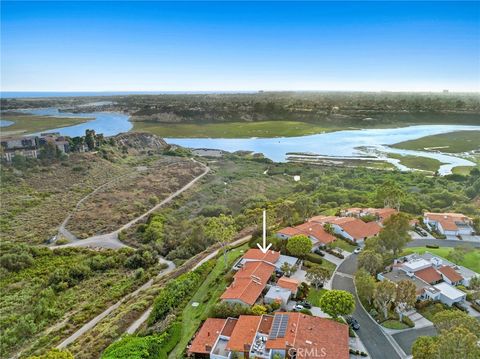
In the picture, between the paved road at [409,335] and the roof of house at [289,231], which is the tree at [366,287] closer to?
the paved road at [409,335]

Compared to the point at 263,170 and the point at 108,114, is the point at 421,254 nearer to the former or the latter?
the point at 263,170

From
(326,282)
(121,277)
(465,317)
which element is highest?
(465,317)

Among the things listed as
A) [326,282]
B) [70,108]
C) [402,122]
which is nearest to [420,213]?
[326,282]

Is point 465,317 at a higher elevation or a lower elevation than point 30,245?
higher

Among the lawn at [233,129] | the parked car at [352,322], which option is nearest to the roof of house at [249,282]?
the parked car at [352,322]

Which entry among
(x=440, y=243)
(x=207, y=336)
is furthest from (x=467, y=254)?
(x=207, y=336)

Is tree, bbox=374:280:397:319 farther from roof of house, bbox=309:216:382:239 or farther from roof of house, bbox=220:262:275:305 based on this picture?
roof of house, bbox=309:216:382:239

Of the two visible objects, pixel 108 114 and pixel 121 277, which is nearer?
pixel 121 277

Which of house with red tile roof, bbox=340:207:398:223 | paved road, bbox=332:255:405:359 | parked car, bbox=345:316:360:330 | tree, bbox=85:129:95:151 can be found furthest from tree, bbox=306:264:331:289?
tree, bbox=85:129:95:151
